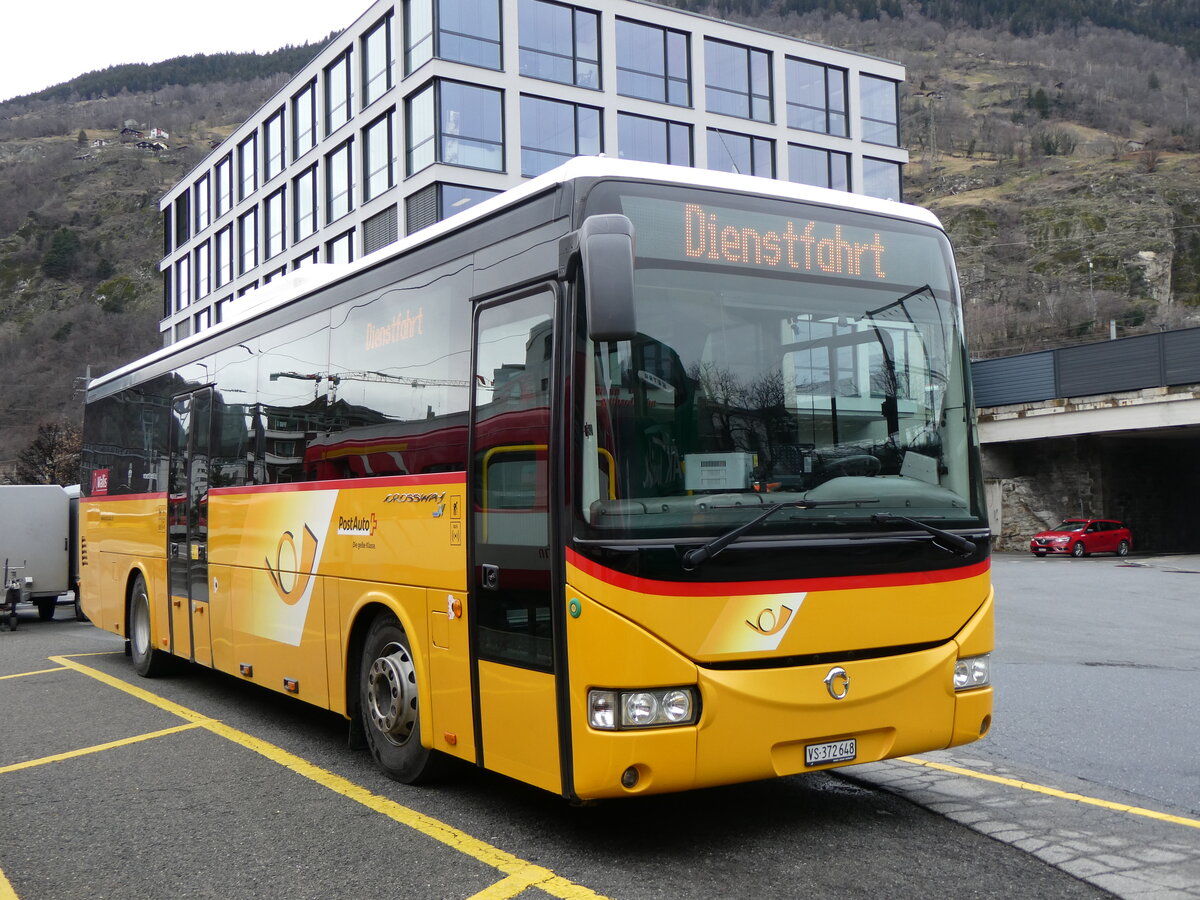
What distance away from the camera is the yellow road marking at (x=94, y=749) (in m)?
7.26

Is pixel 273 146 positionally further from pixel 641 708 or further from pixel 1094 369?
pixel 641 708

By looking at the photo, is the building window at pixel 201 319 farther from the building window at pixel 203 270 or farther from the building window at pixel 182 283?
the building window at pixel 182 283

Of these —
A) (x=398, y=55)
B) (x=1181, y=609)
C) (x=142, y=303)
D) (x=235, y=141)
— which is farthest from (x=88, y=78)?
(x=1181, y=609)

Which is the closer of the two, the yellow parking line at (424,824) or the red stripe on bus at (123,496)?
the yellow parking line at (424,824)

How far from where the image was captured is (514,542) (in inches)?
209

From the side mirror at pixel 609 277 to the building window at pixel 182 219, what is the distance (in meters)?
57.4

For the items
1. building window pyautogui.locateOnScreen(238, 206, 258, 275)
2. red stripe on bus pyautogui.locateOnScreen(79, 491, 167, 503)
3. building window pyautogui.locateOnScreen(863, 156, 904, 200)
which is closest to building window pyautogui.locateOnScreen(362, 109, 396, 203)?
→ building window pyautogui.locateOnScreen(238, 206, 258, 275)

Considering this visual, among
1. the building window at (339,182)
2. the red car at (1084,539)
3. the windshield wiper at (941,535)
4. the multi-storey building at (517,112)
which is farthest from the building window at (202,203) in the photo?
the windshield wiper at (941,535)

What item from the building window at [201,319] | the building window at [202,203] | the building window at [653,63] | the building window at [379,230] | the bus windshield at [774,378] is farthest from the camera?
the building window at [202,203]

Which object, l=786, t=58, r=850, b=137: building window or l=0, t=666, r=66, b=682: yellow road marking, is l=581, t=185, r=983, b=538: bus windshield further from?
l=786, t=58, r=850, b=137: building window

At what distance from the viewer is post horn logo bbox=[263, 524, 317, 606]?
7465mm

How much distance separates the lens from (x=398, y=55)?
119ft

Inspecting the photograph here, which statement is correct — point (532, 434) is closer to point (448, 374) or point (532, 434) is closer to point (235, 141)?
point (448, 374)

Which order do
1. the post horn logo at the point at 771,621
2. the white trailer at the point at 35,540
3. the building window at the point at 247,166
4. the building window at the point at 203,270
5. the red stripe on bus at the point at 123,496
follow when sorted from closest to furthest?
the post horn logo at the point at 771,621 < the red stripe on bus at the point at 123,496 < the white trailer at the point at 35,540 < the building window at the point at 247,166 < the building window at the point at 203,270
